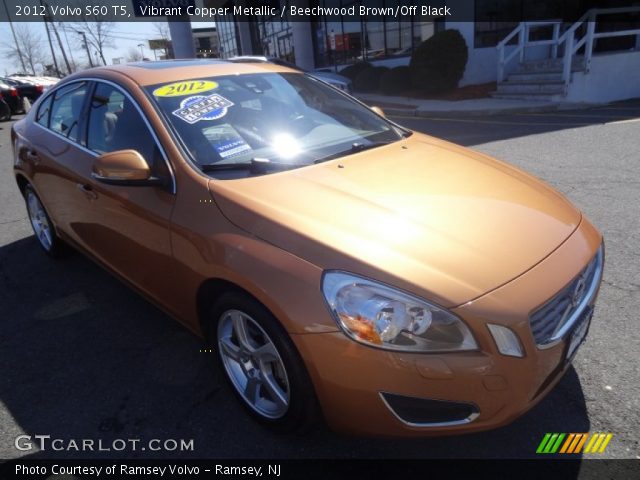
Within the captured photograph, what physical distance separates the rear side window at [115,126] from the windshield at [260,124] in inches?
6.7

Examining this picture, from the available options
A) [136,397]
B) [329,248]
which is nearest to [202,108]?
[329,248]

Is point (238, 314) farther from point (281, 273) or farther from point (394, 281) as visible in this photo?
point (394, 281)

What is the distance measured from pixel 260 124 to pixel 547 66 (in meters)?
11.9

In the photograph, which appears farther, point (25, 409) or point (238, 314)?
point (25, 409)

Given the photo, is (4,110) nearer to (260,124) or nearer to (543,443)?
(260,124)

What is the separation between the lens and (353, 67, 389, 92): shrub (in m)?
16.8

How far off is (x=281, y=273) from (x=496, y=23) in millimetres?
15545

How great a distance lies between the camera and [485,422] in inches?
70.1

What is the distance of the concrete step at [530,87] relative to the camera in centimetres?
1143

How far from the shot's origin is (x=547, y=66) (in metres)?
12.3

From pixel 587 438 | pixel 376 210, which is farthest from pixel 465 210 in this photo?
pixel 587 438

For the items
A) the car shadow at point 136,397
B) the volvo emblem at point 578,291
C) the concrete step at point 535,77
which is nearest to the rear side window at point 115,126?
the car shadow at point 136,397

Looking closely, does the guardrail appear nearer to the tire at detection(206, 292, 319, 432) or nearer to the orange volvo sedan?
the orange volvo sedan

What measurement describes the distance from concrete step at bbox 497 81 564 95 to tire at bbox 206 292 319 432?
456 inches
